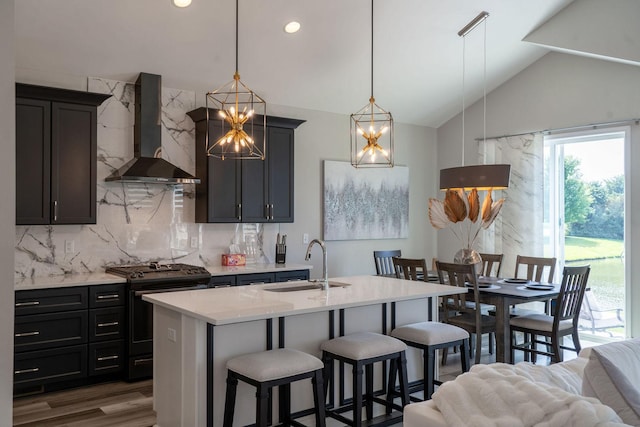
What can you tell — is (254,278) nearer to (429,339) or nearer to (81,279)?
(81,279)

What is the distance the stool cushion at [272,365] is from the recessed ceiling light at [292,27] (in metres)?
3.08

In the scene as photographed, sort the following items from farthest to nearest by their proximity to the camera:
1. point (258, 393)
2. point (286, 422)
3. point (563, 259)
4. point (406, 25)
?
1. point (563, 259)
2. point (406, 25)
3. point (286, 422)
4. point (258, 393)

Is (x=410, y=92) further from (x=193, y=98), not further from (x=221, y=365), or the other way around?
(x=221, y=365)

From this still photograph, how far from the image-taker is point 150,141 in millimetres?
5113

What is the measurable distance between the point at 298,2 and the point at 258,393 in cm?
333

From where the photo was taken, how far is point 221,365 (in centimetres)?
316

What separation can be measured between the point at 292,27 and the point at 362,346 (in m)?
3.05

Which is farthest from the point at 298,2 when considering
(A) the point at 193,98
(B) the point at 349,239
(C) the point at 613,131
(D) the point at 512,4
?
(C) the point at 613,131

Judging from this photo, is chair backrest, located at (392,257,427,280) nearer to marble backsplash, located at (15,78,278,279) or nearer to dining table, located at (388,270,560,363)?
dining table, located at (388,270,560,363)

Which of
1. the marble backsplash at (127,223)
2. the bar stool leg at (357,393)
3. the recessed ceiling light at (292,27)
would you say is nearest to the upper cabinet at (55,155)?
the marble backsplash at (127,223)

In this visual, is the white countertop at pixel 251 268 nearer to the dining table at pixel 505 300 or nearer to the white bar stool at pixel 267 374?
the dining table at pixel 505 300

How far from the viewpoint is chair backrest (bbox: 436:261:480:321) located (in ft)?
15.5

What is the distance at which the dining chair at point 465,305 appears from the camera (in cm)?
475

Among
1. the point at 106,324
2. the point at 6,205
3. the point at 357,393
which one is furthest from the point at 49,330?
the point at 357,393
